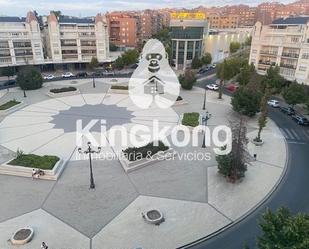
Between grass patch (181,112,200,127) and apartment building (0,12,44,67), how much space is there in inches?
1899

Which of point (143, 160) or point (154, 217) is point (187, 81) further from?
point (154, 217)

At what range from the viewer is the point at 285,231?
43.0 feet

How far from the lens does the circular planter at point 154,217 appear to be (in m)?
20.2

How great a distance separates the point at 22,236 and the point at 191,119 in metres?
25.6

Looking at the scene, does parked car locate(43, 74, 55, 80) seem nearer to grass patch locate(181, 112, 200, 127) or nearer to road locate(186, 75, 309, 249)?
grass patch locate(181, 112, 200, 127)

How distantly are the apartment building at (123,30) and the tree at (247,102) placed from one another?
3117 inches

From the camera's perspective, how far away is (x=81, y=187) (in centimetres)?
2441

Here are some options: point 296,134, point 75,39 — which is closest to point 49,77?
point 75,39

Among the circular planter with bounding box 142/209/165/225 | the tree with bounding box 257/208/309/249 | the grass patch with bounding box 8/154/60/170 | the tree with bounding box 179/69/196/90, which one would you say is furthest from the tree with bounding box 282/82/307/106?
the grass patch with bounding box 8/154/60/170

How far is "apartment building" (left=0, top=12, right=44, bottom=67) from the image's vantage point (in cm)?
6506

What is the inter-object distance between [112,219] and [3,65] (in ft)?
198

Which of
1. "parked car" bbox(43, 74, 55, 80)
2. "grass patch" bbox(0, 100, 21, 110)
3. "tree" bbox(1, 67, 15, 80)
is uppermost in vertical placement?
"tree" bbox(1, 67, 15, 80)

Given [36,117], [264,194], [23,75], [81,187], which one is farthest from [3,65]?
[264,194]

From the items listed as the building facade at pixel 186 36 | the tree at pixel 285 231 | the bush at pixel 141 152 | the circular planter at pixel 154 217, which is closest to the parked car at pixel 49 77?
the building facade at pixel 186 36
